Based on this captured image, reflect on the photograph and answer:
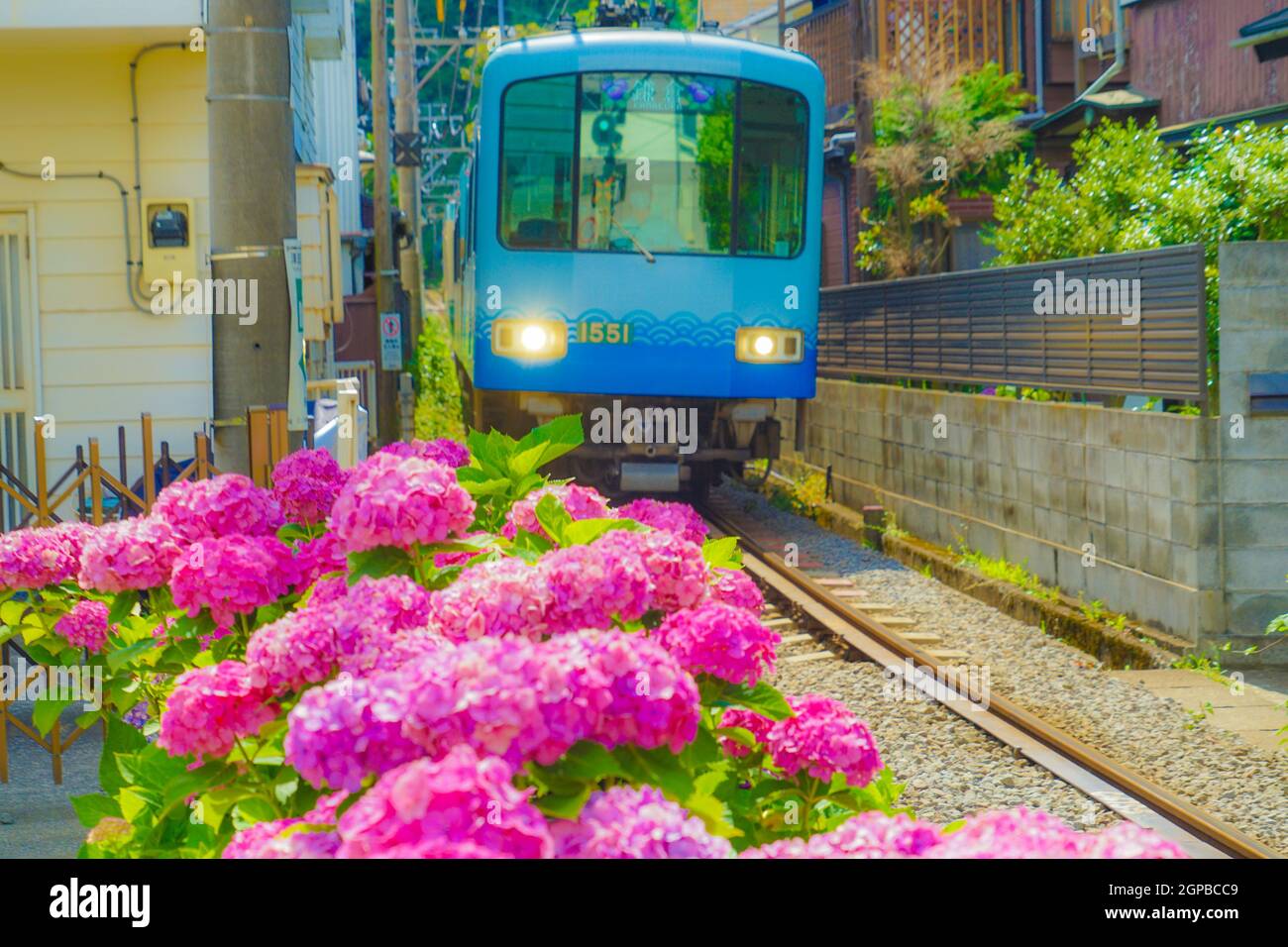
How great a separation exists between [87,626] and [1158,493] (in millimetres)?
6461

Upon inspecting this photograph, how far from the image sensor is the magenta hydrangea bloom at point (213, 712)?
2689mm

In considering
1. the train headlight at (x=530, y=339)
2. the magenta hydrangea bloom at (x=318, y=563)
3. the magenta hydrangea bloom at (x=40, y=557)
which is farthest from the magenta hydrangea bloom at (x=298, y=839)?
the train headlight at (x=530, y=339)

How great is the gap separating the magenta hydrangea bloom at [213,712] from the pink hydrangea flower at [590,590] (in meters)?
0.51

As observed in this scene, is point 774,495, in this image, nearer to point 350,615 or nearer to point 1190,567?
point 1190,567

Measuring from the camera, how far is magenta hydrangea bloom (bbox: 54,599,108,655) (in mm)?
4438

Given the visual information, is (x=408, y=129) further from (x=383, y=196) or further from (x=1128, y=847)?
(x=1128, y=847)

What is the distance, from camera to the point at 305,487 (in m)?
4.00

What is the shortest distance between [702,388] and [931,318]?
254 cm

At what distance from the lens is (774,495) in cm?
1706

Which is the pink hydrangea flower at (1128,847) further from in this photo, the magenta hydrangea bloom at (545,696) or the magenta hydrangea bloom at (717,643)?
the magenta hydrangea bloom at (717,643)

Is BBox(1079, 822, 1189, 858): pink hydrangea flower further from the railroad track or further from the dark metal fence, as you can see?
the dark metal fence

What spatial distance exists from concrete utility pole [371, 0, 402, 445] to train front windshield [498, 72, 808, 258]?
26.5ft

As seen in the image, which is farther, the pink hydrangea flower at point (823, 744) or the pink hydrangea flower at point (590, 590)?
the pink hydrangea flower at point (823, 744)
